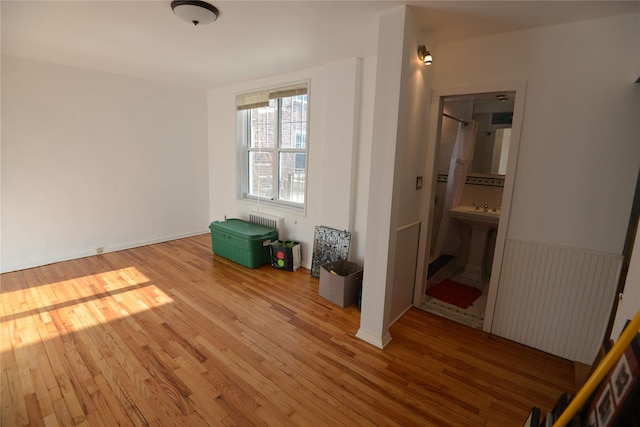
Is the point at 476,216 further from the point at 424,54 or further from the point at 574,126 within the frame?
the point at 424,54

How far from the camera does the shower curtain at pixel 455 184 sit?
359 centimetres

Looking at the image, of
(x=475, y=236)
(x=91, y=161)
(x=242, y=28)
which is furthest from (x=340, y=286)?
(x=91, y=161)

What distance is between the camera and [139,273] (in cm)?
351

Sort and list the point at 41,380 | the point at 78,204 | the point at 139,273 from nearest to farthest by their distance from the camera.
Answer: the point at 41,380
the point at 139,273
the point at 78,204

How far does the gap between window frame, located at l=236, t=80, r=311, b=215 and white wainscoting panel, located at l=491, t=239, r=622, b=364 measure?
2.35 meters

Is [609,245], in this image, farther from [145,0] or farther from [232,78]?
[232,78]

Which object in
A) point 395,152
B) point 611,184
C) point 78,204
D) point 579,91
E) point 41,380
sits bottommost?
point 41,380

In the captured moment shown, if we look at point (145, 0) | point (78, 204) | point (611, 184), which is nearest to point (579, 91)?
point (611, 184)

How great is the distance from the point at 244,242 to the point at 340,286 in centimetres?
148

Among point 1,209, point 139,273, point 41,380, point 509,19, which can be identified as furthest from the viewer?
point 139,273

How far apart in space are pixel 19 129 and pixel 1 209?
926 mm

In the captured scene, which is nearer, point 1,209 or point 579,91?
point 579,91

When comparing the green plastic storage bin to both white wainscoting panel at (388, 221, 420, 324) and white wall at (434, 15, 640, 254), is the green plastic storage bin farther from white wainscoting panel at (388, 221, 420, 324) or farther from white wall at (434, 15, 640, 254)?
white wall at (434, 15, 640, 254)

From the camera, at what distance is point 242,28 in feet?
7.73
